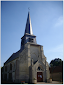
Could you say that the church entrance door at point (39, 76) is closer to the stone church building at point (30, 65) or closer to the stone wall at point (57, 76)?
the stone church building at point (30, 65)

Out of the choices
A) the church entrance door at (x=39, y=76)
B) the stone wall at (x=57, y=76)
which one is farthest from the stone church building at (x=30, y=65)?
the stone wall at (x=57, y=76)

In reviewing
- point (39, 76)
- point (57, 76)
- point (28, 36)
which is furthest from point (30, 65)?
point (57, 76)

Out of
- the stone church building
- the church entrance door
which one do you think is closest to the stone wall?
the stone church building

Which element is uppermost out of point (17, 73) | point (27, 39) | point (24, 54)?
point (27, 39)

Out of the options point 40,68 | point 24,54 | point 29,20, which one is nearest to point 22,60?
point 24,54

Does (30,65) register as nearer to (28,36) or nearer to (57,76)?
(28,36)

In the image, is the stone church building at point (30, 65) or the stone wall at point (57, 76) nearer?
the stone church building at point (30, 65)

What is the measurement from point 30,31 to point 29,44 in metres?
7.60

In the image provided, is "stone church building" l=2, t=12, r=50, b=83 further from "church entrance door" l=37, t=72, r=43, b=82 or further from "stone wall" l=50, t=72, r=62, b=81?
"stone wall" l=50, t=72, r=62, b=81

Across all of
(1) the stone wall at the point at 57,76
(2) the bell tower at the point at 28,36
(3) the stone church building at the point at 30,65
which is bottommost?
(1) the stone wall at the point at 57,76

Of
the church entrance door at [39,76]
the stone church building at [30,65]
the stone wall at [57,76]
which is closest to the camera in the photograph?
the stone church building at [30,65]

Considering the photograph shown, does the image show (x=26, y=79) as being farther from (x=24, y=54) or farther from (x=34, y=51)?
(x=34, y=51)

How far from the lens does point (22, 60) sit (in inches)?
1256

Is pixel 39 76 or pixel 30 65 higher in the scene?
pixel 30 65
